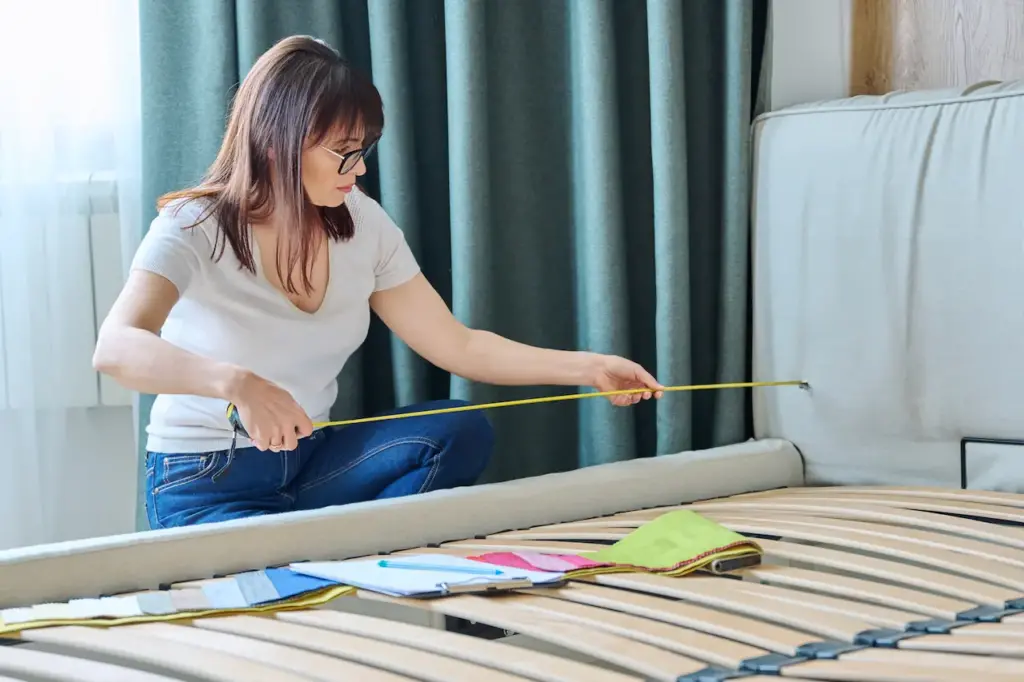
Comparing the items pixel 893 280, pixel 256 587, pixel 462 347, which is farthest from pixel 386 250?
pixel 893 280

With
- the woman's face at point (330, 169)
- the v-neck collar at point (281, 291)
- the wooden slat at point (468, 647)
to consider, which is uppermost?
the woman's face at point (330, 169)

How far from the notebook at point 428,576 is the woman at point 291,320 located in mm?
194

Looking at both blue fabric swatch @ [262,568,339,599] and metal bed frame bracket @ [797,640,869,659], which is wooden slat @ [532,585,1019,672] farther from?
blue fabric swatch @ [262,568,339,599]

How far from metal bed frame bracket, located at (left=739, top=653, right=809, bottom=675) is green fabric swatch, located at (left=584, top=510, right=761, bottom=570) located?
0.29 metres

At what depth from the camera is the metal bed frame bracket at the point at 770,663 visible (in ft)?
3.40

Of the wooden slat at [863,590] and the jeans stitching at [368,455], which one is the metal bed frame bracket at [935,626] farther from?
the jeans stitching at [368,455]

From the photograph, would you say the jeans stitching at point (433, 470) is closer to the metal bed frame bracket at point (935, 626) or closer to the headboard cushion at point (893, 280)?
the headboard cushion at point (893, 280)

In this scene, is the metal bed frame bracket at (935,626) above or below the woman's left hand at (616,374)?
below

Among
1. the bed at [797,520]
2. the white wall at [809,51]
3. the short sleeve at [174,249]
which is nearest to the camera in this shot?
the bed at [797,520]

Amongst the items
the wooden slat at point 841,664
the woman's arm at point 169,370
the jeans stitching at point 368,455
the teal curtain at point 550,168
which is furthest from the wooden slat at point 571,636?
the teal curtain at point 550,168

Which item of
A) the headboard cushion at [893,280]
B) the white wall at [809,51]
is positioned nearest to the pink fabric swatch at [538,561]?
the headboard cushion at [893,280]

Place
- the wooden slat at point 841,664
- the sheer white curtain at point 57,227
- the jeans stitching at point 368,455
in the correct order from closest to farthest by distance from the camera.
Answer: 1. the wooden slat at point 841,664
2. the jeans stitching at point 368,455
3. the sheer white curtain at point 57,227

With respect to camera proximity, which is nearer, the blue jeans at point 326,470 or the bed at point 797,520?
the bed at point 797,520

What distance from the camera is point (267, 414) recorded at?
1.33 metres
